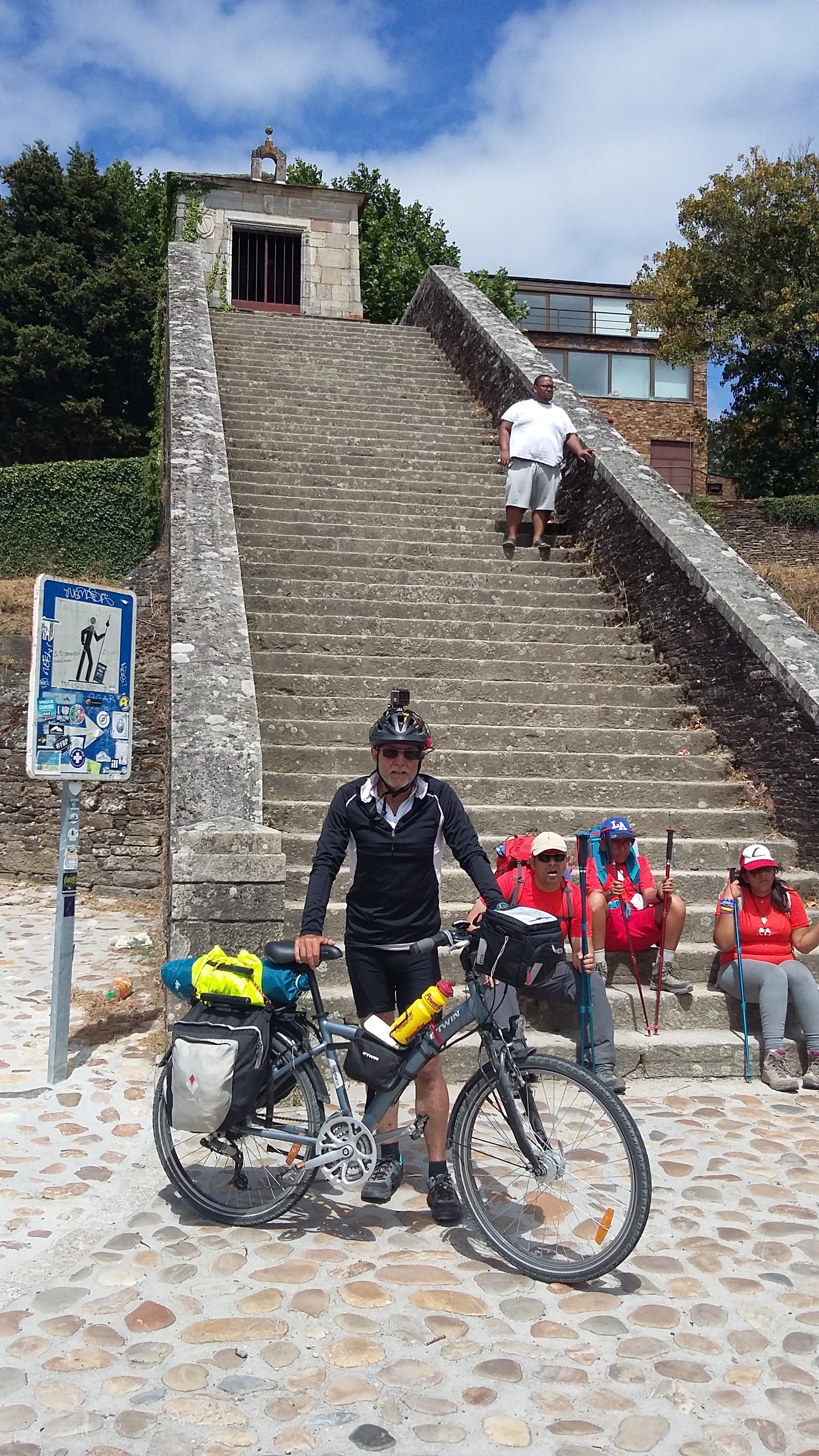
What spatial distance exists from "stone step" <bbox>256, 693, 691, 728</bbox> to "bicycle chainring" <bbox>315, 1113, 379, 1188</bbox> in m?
3.05

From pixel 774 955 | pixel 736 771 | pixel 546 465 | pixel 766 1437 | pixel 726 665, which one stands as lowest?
pixel 766 1437

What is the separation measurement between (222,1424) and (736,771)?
4.86 m

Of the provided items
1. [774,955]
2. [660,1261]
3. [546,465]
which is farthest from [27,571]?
[660,1261]

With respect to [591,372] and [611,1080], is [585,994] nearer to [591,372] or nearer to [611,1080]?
[611,1080]

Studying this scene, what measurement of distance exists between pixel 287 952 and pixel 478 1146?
0.81 metres

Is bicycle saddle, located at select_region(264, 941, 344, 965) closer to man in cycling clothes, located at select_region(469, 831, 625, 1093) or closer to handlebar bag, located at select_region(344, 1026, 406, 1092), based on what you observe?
handlebar bag, located at select_region(344, 1026, 406, 1092)

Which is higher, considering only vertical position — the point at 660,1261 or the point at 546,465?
the point at 546,465

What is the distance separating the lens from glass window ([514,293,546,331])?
30.0 meters

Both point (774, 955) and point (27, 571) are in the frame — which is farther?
point (27, 571)

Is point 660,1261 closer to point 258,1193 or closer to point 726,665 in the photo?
point 258,1193

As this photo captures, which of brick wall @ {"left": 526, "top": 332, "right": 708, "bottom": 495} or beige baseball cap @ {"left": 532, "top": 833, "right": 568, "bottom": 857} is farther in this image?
brick wall @ {"left": 526, "top": 332, "right": 708, "bottom": 495}

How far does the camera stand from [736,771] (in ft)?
21.0

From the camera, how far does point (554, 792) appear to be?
600 cm

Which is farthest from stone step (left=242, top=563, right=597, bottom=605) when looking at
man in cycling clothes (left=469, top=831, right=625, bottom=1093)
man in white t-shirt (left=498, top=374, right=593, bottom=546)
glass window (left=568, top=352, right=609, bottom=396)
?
glass window (left=568, top=352, right=609, bottom=396)
